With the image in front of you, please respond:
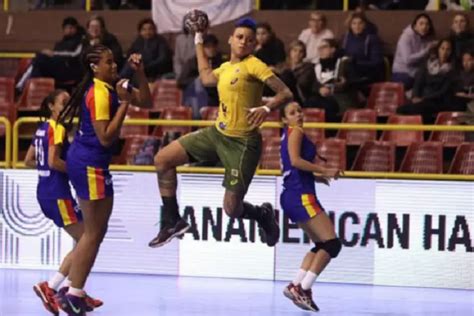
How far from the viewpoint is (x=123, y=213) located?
17.4 metres

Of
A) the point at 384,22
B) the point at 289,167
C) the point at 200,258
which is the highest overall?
the point at 384,22

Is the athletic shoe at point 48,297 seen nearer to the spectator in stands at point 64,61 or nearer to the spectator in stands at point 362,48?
the spectator in stands at point 362,48

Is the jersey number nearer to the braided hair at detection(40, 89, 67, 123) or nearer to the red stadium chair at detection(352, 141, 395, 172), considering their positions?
the braided hair at detection(40, 89, 67, 123)

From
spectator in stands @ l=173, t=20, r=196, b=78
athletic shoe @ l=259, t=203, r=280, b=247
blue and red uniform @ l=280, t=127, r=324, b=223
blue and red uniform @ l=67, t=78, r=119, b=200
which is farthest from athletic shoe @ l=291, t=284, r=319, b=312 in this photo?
spectator in stands @ l=173, t=20, r=196, b=78

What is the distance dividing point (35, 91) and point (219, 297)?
6.05 meters

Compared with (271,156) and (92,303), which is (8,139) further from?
(92,303)

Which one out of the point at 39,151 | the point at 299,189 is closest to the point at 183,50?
the point at 299,189

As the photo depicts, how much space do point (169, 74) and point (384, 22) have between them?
304 cm

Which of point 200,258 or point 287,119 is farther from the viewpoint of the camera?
point 200,258

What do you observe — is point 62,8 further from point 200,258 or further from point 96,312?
point 96,312

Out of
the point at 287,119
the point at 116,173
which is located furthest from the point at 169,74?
the point at 287,119

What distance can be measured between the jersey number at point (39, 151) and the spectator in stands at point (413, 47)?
6724mm

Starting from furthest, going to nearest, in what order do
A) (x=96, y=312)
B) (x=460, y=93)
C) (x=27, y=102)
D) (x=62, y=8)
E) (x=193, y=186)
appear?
(x=62, y=8)
(x=27, y=102)
(x=460, y=93)
(x=193, y=186)
(x=96, y=312)

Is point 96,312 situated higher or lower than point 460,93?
lower
